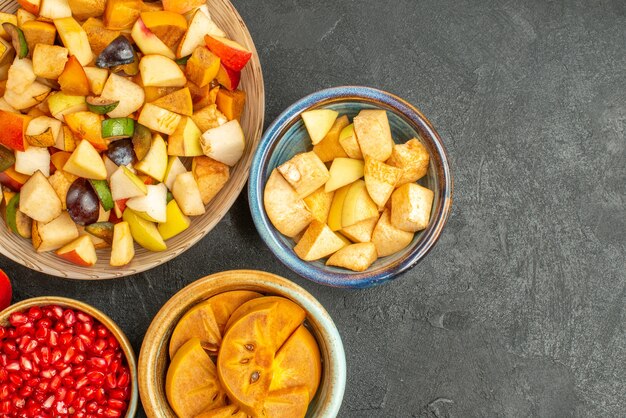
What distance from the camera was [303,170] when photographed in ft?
5.88

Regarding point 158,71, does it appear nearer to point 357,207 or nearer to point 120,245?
point 120,245

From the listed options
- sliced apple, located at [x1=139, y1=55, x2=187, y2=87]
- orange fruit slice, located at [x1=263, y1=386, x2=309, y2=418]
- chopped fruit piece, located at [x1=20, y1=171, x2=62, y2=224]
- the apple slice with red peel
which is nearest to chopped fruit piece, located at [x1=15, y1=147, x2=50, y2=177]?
chopped fruit piece, located at [x1=20, y1=171, x2=62, y2=224]

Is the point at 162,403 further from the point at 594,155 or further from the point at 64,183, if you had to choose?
the point at 594,155

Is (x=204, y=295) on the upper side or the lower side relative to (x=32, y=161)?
lower

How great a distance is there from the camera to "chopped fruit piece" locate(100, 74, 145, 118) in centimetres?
181

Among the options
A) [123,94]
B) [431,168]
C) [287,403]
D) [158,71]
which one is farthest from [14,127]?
[431,168]

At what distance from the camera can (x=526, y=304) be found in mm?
2139

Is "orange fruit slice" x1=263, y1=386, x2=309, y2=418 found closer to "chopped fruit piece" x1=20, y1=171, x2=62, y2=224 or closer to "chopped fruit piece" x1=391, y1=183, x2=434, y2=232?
"chopped fruit piece" x1=391, y1=183, x2=434, y2=232

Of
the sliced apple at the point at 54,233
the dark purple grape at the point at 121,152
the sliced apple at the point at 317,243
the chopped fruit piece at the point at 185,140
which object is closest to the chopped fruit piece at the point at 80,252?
the sliced apple at the point at 54,233

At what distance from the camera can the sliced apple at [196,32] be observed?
5.98 ft

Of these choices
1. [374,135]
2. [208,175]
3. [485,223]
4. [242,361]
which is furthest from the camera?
[485,223]

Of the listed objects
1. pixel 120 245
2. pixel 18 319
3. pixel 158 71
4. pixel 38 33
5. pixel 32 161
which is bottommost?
pixel 18 319

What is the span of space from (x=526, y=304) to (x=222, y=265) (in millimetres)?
1025

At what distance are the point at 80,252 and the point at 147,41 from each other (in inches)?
25.1
